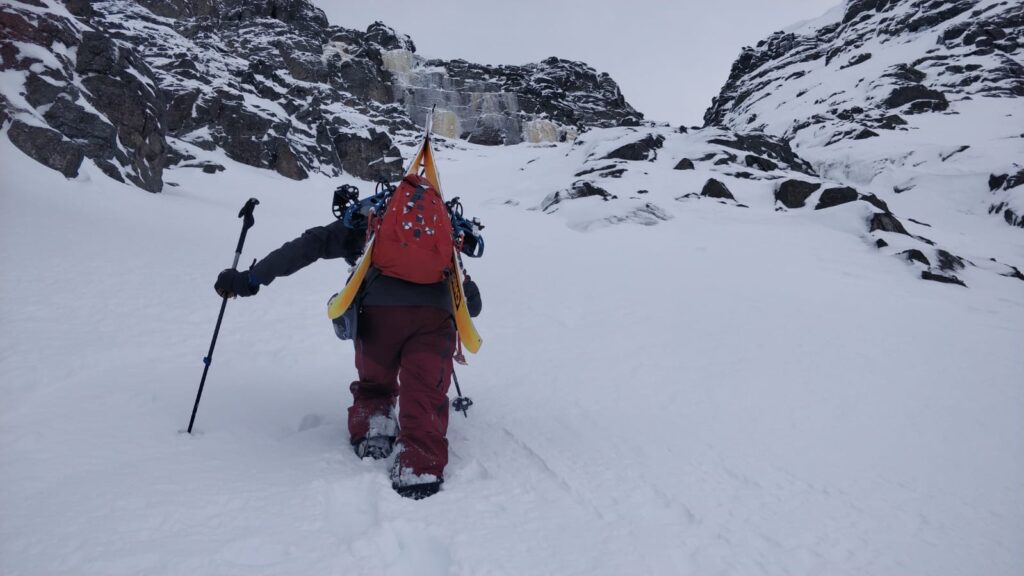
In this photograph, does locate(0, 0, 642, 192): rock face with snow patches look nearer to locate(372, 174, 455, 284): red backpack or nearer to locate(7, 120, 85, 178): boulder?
locate(7, 120, 85, 178): boulder

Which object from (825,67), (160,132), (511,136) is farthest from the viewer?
(511,136)

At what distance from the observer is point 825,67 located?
63.8 meters

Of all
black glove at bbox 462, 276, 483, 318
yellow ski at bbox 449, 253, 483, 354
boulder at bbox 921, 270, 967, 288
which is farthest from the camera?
boulder at bbox 921, 270, 967, 288

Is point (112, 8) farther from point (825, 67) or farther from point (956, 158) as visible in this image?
point (825, 67)

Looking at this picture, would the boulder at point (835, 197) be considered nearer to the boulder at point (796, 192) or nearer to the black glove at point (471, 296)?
the boulder at point (796, 192)

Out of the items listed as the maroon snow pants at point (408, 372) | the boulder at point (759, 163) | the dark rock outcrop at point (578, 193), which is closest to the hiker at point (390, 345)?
the maroon snow pants at point (408, 372)

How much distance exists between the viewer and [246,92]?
35469mm

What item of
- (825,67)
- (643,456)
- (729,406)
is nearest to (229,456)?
(643,456)

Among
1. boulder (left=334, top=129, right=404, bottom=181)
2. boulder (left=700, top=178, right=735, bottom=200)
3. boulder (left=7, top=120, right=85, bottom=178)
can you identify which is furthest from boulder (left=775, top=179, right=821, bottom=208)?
boulder (left=334, top=129, right=404, bottom=181)

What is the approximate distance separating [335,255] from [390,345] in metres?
0.77

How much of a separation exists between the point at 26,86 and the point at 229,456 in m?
13.8

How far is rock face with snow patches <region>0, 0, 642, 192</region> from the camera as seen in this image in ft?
38.4

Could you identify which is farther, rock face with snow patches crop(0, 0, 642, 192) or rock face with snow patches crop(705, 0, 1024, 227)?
rock face with snow patches crop(705, 0, 1024, 227)

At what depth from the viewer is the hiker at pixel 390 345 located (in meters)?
2.80
